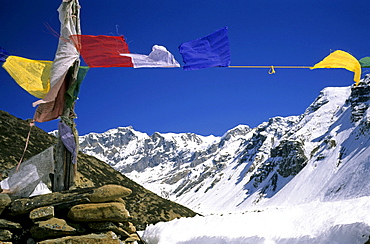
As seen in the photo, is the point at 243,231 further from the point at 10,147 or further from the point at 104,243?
the point at 10,147

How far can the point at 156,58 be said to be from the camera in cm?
1195

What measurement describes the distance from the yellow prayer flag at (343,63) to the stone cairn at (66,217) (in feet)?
27.9

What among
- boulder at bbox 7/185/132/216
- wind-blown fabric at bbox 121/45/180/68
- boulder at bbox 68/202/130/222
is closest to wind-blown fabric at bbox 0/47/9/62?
wind-blown fabric at bbox 121/45/180/68

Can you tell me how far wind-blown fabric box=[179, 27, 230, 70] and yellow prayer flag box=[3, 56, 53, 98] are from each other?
4405mm

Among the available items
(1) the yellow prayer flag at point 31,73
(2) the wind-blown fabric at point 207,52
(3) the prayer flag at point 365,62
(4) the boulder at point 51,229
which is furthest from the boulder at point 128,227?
(3) the prayer flag at point 365,62

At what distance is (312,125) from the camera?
191125 millimetres

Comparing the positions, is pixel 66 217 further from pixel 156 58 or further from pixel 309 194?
pixel 309 194

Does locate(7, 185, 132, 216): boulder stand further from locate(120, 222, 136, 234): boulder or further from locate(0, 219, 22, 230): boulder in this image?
locate(120, 222, 136, 234): boulder

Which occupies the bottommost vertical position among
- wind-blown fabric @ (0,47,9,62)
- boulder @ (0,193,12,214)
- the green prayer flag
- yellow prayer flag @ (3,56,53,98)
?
boulder @ (0,193,12,214)

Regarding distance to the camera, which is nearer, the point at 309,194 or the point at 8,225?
the point at 8,225

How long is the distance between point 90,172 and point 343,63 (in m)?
21.1

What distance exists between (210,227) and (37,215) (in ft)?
18.6

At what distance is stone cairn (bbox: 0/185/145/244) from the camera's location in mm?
9117

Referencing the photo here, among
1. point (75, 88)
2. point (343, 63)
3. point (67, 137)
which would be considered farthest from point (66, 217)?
point (343, 63)
